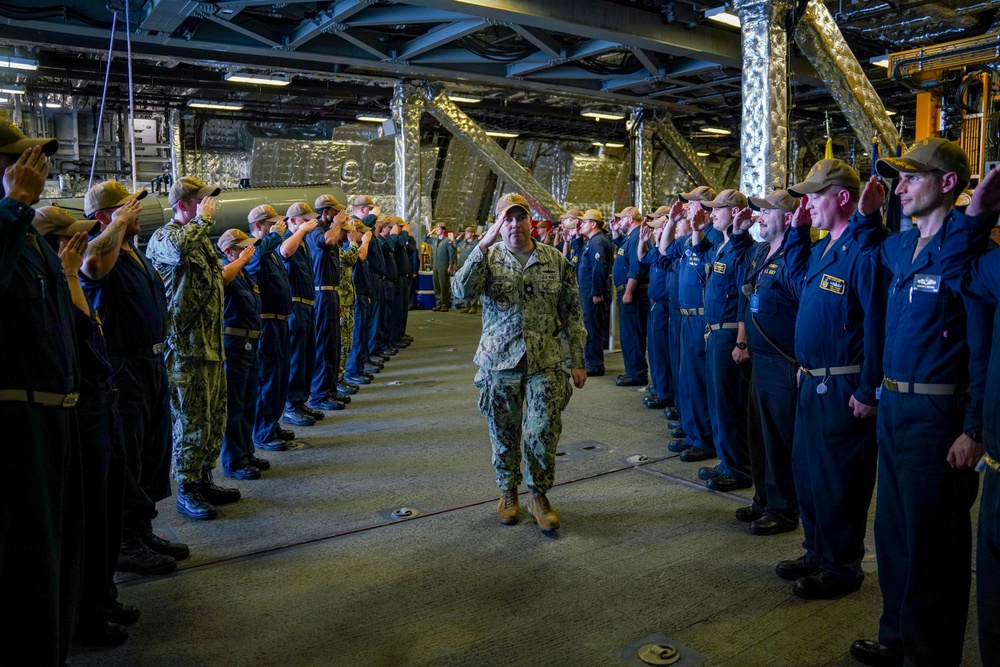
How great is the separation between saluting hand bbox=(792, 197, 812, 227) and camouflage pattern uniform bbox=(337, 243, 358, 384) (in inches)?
186

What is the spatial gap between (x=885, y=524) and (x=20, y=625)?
2767 millimetres

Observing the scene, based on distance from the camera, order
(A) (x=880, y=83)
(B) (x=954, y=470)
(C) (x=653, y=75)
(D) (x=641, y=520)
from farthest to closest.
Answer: (A) (x=880, y=83), (C) (x=653, y=75), (D) (x=641, y=520), (B) (x=954, y=470)

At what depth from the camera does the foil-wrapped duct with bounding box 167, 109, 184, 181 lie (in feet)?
52.3

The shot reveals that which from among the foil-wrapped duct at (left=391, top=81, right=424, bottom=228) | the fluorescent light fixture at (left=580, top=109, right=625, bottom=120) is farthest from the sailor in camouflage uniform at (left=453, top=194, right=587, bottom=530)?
the fluorescent light fixture at (left=580, top=109, right=625, bottom=120)

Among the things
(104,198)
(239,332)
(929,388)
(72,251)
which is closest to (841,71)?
(929,388)

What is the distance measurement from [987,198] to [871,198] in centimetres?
57

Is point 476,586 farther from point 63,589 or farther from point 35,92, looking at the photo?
point 35,92

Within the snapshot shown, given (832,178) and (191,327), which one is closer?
(832,178)

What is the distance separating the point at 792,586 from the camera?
11.0 ft

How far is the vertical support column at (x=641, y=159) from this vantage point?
55.5 feet

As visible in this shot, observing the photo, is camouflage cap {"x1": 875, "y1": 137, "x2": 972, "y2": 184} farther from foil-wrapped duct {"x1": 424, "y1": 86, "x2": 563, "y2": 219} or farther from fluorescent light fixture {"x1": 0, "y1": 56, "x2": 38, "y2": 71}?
fluorescent light fixture {"x1": 0, "y1": 56, "x2": 38, "y2": 71}

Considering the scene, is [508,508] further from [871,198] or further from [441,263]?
[441,263]

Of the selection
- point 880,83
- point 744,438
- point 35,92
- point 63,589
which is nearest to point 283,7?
point 35,92

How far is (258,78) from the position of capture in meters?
13.3
